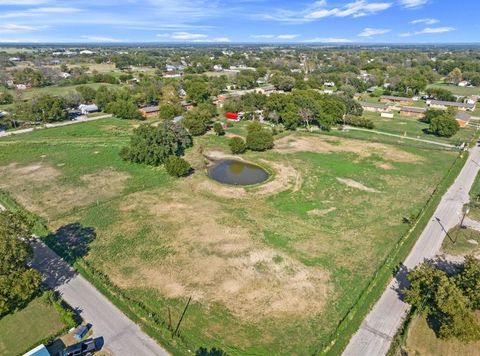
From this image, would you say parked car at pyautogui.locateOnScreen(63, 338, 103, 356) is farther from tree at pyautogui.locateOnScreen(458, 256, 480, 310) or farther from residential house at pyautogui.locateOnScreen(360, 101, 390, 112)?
residential house at pyautogui.locateOnScreen(360, 101, 390, 112)

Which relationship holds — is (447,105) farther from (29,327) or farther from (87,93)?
(29,327)

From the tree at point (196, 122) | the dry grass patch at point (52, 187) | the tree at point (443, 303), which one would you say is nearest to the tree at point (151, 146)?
the dry grass patch at point (52, 187)

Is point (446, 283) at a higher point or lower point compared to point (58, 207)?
higher

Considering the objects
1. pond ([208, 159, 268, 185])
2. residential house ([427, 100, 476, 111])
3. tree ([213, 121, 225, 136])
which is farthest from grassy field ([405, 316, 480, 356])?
residential house ([427, 100, 476, 111])

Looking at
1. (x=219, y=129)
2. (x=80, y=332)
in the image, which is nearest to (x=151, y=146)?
(x=219, y=129)

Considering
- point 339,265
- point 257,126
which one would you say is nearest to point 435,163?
point 257,126

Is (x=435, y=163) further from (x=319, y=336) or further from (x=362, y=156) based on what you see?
(x=319, y=336)
